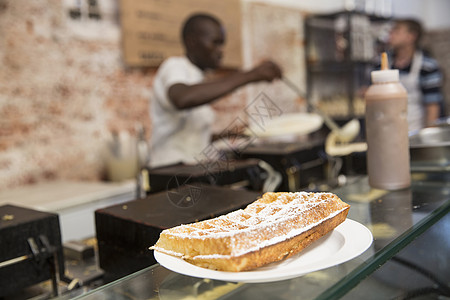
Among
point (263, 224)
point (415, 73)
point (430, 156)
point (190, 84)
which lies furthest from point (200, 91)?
point (415, 73)

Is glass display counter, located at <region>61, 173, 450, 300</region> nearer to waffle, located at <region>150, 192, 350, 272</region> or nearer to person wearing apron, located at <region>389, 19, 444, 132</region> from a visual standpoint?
waffle, located at <region>150, 192, 350, 272</region>

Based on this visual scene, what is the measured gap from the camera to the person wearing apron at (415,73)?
4.06 metres

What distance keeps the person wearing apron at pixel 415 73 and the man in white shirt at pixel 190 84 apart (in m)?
2.13

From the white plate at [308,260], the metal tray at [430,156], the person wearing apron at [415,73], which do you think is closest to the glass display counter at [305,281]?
the white plate at [308,260]

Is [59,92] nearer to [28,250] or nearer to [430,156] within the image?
[28,250]

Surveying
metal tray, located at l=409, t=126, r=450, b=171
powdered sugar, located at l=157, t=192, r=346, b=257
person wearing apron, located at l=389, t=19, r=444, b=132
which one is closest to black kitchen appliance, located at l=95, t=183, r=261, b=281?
powdered sugar, located at l=157, t=192, r=346, b=257

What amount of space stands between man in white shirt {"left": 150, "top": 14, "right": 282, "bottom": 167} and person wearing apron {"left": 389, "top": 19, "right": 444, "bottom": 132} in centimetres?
213

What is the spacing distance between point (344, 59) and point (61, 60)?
3.00m

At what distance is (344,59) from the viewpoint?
15.2ft

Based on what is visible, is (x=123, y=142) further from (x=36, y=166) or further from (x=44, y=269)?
(x=44, y=269)

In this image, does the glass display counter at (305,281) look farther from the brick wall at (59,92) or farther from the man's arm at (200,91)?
the brick wall at (59,92)

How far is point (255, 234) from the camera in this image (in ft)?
1.80

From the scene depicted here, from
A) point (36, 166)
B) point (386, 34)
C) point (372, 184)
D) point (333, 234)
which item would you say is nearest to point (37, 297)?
point (333, 234)

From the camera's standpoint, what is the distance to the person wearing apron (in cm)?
406
